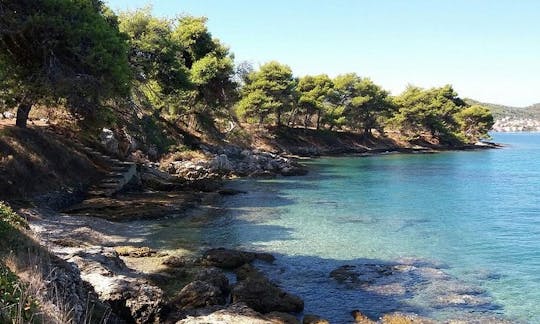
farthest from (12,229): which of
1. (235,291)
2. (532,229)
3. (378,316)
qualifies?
(532,229)

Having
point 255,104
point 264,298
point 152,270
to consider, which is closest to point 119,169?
point 152,270

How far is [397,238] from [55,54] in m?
18.7

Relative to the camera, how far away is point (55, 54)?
54.0 feet

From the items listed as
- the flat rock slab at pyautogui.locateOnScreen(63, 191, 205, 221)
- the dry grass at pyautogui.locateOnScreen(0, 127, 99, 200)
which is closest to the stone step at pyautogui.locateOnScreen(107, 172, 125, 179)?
the dry grass at pyautogui.locateOnScreen(0, 127, 99, 200)

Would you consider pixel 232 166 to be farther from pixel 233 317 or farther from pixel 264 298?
pixel 233 317

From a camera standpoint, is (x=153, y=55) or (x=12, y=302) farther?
→ (x=153, y=55)

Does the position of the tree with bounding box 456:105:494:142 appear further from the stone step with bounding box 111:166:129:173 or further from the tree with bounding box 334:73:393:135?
the stone step with bounding box 111:166:129:173

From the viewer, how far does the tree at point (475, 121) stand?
414 feet

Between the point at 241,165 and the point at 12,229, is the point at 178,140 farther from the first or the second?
the point at 12,229

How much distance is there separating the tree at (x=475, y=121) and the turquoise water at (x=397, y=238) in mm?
84202

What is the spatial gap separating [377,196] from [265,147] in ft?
134

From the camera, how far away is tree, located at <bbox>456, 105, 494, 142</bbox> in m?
126

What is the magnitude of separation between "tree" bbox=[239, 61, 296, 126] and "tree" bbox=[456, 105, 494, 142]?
6419cm

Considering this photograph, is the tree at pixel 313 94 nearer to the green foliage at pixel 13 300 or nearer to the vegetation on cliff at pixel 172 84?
the vegetation on cliff at pixel 172 84
